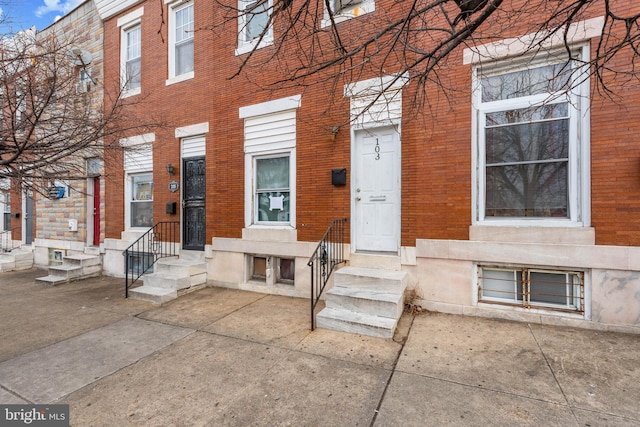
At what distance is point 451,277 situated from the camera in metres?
4.44

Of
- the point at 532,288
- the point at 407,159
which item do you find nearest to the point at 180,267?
the point at 407,159

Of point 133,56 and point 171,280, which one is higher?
point 133,56

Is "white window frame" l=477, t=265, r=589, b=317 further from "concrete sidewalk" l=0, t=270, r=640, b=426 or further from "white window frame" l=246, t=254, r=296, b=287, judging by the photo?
"white window frame" l=246, t=254, r=296, b=287

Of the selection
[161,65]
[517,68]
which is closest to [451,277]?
[517,68]

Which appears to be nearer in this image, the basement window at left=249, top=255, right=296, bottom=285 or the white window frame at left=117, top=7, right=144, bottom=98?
the basement window at left=249, top=255, right=296, bottom=285

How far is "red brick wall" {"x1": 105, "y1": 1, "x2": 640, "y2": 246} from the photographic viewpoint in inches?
147

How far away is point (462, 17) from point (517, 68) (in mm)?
2042

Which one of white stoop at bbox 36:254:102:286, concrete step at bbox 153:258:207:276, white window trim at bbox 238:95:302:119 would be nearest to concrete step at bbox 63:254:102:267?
white stoop at bbox 36:254:102:286

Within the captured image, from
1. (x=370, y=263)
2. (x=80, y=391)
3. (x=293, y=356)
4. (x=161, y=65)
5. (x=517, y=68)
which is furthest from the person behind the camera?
(x=161, y=65)

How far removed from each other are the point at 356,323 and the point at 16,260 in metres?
10.7

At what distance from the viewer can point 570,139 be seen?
159 inches

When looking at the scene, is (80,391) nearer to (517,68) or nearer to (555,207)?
(555,207)

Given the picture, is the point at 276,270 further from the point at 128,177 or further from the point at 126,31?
the point at 126,31

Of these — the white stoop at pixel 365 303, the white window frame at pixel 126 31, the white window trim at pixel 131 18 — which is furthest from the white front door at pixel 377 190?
the white window trim at pixel 131 18
